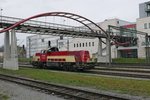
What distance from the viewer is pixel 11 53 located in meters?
40.7

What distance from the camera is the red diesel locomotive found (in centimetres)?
3381

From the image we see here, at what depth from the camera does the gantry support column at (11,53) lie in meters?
39.0

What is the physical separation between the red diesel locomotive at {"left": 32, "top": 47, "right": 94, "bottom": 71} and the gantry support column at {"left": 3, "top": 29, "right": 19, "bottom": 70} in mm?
4235

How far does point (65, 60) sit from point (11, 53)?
929 centimetres

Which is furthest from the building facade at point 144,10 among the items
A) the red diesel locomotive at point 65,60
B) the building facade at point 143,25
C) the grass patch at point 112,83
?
the grass patch at point 112,83

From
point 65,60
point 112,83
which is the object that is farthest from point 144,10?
point 112,83

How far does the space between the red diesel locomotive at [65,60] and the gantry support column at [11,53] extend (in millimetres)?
4235

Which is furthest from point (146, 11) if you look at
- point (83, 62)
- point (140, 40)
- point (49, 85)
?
point (49, 85)

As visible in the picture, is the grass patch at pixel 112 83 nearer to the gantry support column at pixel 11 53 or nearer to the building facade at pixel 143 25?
the gantry support column at pixel 11 53

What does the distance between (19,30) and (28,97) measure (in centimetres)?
3204

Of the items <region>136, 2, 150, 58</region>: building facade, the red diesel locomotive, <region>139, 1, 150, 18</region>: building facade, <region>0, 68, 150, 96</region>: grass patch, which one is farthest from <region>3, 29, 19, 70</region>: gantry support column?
<region>139, 1, 150, 18</region>: building facade

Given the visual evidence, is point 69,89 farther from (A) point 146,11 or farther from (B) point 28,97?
(A) point 146,11

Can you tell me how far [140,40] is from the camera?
79438mm

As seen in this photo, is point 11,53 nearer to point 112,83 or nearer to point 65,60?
point 65,60
